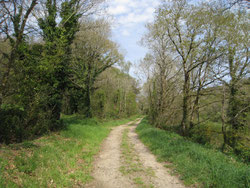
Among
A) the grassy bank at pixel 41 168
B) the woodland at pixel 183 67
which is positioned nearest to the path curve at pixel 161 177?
the grassy bank at pixel 41 168

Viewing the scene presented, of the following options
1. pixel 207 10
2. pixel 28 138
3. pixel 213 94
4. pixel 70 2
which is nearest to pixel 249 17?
pixel 207 10

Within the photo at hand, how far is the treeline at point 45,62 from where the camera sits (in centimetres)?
567

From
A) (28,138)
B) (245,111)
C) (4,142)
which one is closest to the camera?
(4,142)

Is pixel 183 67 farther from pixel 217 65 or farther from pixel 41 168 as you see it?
pixel 41 168

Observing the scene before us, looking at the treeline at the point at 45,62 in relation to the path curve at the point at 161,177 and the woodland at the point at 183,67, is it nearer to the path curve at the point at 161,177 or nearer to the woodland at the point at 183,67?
the woodland at the point at 183,67

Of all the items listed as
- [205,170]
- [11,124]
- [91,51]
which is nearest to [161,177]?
[205,170]

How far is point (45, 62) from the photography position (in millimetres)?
6477

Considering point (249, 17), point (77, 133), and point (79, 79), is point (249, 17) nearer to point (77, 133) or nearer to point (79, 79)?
point (79, 79)

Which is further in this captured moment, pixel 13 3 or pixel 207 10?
pixel 207 10

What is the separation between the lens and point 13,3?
509 cm

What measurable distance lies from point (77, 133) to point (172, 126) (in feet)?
33.5

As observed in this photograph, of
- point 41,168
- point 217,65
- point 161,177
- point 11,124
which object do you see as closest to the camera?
point 41,168

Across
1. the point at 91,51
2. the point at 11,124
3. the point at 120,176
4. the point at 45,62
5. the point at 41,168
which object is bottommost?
the point at 120,176

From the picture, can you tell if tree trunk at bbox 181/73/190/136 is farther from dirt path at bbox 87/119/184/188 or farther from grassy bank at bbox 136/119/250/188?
dirt path at bbox 87/119/184/188
